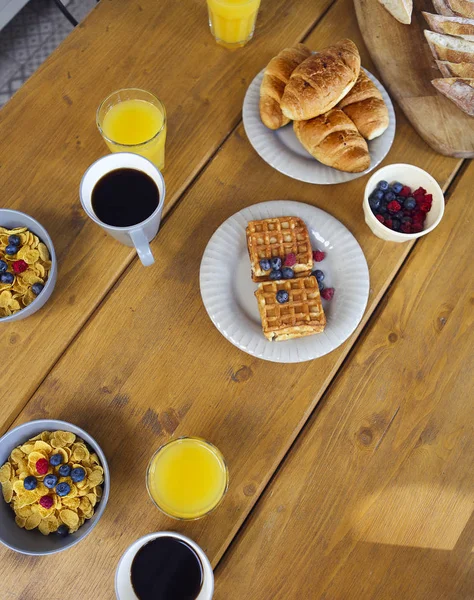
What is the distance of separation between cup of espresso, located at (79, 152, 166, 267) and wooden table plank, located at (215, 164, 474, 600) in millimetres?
568

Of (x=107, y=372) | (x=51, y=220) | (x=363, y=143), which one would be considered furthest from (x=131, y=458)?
(x=363, y=143)

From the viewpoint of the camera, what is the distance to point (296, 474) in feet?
3.48

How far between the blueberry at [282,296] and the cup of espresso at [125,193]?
0.30m

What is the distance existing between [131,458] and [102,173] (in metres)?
0.62

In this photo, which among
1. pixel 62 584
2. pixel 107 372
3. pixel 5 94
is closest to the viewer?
pixel 62 584

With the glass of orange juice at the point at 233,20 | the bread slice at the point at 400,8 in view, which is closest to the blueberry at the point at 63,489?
the glass of orange juice at the point at 233,20

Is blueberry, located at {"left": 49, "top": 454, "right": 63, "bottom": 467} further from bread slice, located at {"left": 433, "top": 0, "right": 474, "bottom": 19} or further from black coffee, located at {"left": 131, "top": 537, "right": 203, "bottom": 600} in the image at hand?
bread slice, located at {"left": 433, "top": 0, "right": 474, "bottom": 19}

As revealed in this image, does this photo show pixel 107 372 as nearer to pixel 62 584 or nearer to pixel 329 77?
pixel 62 584

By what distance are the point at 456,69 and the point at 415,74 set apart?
0.10 m

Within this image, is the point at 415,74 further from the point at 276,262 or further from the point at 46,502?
the point at 46,502

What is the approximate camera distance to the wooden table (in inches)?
40.5

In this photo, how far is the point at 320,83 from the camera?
110 centimetres

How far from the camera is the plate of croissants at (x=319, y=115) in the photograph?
112 cm

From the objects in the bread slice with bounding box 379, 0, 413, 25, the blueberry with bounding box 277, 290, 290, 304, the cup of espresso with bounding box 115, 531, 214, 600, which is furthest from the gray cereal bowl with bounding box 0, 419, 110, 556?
the bread slice with bounding box 379, 0, 413, 25
